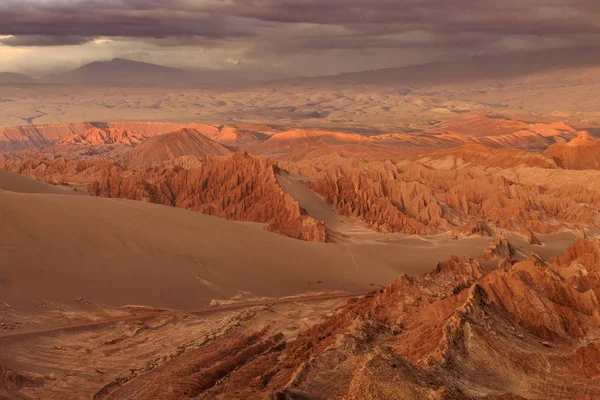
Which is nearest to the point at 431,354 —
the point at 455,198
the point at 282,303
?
the point at 282,303

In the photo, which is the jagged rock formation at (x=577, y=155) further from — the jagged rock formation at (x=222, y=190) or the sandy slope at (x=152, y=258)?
the sandy slope at (x=152, y=258)

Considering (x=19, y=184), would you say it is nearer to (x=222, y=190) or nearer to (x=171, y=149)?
(x=222, y=190)

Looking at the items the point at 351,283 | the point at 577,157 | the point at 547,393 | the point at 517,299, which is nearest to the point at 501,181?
the point at 577,157

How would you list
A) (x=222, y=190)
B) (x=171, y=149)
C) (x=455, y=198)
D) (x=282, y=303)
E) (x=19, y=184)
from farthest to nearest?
(x=171, y=149) < (x=455, y=198) < (x=222, y=190) < (x=19, y=184) < (x=282, y=303)

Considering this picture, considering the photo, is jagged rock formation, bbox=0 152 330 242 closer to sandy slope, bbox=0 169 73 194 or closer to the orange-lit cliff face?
the orange-lit cliff face

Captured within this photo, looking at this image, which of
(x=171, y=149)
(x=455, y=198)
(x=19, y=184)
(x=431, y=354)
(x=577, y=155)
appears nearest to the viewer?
(x=431, y=354)

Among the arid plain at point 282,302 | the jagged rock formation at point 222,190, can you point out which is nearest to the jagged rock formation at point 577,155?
the arid plain at point 282,302
